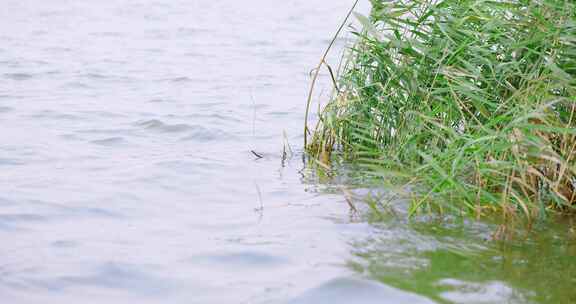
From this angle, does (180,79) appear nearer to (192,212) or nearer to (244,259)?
(192,212)

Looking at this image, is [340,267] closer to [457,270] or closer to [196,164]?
[457,270]

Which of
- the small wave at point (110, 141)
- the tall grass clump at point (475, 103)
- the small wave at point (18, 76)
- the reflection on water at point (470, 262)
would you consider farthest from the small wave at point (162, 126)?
the reflection on water at point (470, 262)

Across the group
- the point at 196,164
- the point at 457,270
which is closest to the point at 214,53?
the point at 196,164

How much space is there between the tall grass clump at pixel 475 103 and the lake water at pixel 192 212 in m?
0.27

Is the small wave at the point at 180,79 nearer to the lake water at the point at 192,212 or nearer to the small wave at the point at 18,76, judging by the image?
the lake water at the point at 192,212

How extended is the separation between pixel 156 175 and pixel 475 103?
201 centimetres

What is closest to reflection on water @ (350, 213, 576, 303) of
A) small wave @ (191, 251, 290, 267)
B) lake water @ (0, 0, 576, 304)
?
lake water @ (0, 0, 576, 304)

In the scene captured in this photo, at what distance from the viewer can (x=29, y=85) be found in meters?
8.48

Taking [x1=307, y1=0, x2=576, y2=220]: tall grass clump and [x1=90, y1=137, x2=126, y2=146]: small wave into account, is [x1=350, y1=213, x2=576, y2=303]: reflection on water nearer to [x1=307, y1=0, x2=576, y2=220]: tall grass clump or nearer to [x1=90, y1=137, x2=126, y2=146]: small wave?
[x1=307, y1=0, x2=576, y2=220]: tall grass clump

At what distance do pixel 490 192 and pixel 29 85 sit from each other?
5553mm

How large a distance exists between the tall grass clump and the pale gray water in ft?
1.72

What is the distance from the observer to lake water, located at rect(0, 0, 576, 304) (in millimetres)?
3463

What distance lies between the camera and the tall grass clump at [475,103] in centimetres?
389

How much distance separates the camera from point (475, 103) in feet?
14.3
